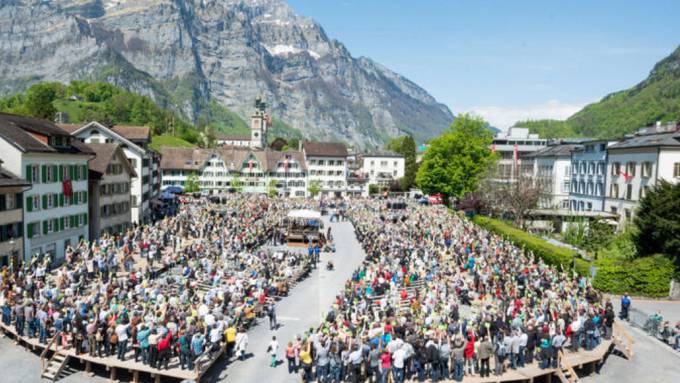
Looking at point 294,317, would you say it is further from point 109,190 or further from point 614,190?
point 614,190

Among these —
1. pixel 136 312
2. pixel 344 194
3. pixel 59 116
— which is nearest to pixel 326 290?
pixel 136 312

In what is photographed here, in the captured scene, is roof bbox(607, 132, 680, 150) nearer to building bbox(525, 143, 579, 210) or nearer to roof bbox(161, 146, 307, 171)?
building bbox(525, 143, 579, 210)

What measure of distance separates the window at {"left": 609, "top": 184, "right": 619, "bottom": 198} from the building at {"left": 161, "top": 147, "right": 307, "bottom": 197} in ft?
209

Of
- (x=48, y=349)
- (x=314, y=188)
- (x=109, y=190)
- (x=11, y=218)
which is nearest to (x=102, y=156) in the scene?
(x=109, y=190)

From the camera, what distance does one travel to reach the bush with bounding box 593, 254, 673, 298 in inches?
1293

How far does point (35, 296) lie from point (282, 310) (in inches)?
472

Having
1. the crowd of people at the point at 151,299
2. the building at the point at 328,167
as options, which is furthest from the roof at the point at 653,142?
the building at the point at 328,167

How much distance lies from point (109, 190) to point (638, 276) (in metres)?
43.2

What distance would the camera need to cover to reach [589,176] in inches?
2539

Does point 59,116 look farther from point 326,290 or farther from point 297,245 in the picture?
point 326,290

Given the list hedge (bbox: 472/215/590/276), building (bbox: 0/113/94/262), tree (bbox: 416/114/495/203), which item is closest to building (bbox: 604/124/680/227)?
hedge (bbox: 472/215/590/276)

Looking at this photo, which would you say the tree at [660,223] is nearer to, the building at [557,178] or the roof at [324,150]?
the building at [557,178]

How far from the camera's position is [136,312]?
20.9 m

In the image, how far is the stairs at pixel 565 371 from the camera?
19.7 meters
